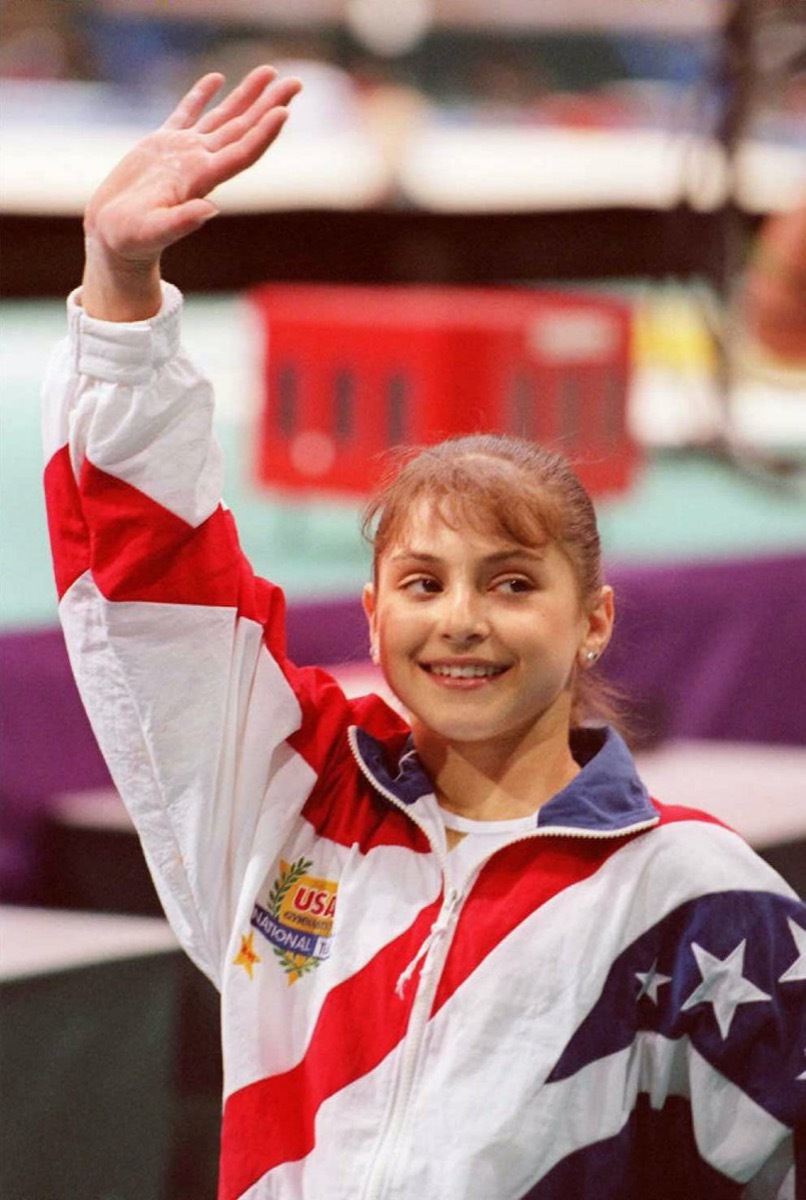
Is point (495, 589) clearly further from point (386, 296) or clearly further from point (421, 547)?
point (386, 296)

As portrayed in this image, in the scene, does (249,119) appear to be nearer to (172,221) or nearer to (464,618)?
Result: (172,221)

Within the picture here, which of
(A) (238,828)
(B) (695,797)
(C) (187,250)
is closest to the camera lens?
(A) (238,828)

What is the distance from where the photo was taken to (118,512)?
154cm

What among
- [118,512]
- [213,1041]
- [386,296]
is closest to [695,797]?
[213,1041]

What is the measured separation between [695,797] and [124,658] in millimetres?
1540

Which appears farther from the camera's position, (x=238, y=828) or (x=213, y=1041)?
(x=213, y=1041)

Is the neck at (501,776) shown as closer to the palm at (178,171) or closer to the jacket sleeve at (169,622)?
Result: the jacket sleeve at (169,622)

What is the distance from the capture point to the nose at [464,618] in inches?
60.9

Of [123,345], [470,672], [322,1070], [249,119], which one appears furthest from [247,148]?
[322,1070]

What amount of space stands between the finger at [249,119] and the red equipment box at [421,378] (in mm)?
2852

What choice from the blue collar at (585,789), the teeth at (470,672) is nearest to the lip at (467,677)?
the teeth at (470,672)

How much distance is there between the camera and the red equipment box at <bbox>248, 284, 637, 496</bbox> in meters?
4.49

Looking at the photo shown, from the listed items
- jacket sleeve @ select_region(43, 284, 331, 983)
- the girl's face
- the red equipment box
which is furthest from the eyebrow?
the red equipment box

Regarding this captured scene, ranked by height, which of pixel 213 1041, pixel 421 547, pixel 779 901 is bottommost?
pixel 213 1041
